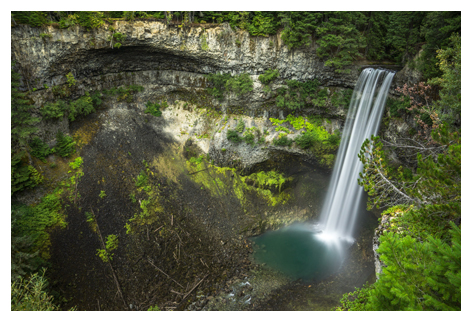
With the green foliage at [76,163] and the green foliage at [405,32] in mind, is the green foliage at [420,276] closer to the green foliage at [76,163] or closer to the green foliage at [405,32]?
the green foliage at [405,32]

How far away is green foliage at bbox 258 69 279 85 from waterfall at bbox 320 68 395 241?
6549mm

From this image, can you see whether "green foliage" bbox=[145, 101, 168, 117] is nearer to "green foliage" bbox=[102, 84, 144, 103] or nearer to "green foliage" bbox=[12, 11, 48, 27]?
"green foliage" bbox=[102, 84, 144, 103]

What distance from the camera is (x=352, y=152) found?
60.3 ft

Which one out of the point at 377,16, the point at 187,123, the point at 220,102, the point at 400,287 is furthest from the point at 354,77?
the point at 400,287

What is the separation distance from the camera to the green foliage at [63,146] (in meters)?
18.2

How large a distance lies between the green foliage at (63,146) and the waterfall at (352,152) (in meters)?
20.8

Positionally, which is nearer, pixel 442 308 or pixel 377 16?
pixel 442 308

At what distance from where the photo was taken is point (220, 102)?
2253cm

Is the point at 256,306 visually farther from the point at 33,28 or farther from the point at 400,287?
the point at 33,28

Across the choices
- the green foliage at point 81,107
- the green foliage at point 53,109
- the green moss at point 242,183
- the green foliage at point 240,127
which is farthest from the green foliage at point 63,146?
the green foliage at point 240,127

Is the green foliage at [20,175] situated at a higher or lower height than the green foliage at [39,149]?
lower

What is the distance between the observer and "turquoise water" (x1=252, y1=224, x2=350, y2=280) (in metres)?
16.0

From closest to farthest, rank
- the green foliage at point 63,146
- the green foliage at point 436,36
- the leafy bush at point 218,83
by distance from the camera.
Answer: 1. the green foliage at point 436,36
2. the green foliage at point 63,146
3. the leafy bush at point 218,83

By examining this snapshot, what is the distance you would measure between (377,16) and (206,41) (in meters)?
14.6
